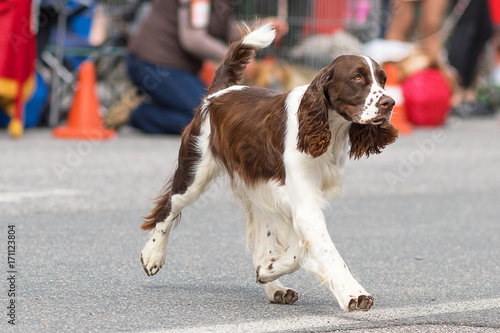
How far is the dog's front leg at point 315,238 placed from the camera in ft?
12.1

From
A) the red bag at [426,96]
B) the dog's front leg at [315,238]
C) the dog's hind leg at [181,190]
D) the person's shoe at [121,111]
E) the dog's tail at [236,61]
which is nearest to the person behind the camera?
the dog's front leg at [315,238]

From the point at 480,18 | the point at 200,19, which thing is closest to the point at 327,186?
the point at 200,19

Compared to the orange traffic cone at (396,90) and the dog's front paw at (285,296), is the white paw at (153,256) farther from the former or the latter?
the orange traffic cone at (396,90)

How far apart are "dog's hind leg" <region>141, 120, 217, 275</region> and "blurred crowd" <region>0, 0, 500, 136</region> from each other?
4.62 metres

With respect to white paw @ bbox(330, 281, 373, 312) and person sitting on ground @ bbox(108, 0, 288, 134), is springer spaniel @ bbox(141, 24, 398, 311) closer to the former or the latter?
white paw @ bbox(330, 281, 373, 312)

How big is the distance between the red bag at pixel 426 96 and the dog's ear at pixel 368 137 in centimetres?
845

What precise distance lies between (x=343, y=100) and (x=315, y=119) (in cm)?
15

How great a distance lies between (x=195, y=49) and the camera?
33.8 feet

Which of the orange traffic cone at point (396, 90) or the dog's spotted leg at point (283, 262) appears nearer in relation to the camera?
the dog's spotted leg at point (283, 262)

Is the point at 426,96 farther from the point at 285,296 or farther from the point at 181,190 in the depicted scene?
the point at 285,296

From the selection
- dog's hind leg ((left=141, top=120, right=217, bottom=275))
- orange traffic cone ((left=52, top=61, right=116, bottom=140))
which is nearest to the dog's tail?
dog's hind leg ((left=141, top=120, right=217, bottom=275))

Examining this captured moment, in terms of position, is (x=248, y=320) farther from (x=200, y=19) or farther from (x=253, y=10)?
(x=253, y=10)

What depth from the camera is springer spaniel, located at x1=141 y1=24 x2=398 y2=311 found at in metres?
3.72

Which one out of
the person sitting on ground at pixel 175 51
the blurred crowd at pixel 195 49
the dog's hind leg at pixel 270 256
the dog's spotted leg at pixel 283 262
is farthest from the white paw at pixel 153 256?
the person sitting on ground at pixel 175 51
